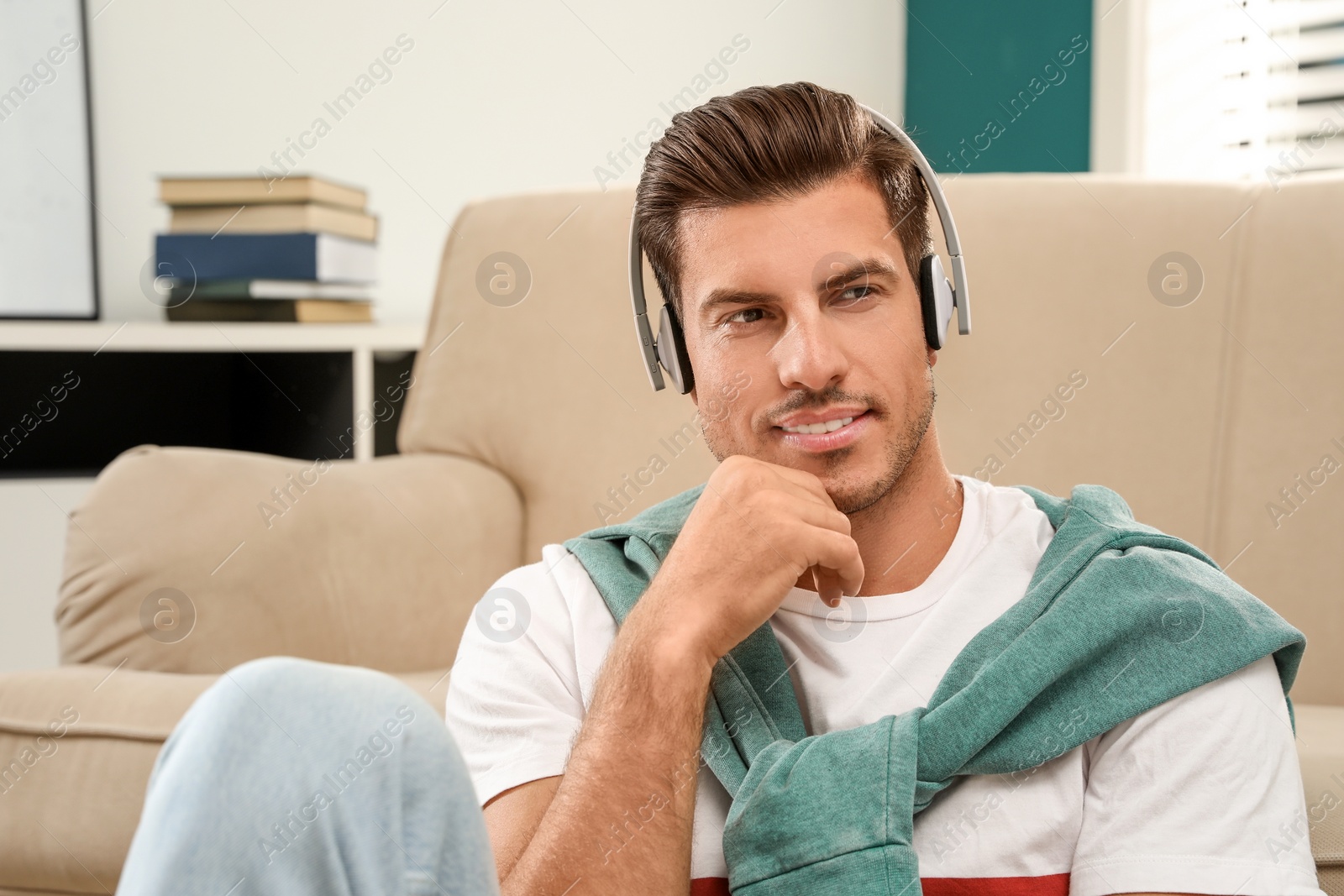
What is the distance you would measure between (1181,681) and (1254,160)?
1.77 m

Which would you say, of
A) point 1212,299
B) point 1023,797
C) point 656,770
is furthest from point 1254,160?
point 656,770

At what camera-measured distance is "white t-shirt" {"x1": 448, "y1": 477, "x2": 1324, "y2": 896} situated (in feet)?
2.56

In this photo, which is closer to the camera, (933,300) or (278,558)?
(933,300)

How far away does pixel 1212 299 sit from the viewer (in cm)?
144

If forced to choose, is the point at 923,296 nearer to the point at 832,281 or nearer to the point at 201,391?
the point at 832,281

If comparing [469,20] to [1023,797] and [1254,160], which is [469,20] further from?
[1023,797]

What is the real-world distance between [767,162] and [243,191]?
1.38 m

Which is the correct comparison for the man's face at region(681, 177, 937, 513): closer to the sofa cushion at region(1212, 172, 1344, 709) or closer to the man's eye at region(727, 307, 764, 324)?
the man's eye at region(727, 307, 764, 324)

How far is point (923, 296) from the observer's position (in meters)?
1.01

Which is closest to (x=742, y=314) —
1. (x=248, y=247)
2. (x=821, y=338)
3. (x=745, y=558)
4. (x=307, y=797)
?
(x=821, y=338)

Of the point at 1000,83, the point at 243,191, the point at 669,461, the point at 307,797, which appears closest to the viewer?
the point at 307,797

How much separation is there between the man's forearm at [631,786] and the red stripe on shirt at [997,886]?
187 mm

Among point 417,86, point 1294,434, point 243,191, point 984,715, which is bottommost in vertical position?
point 984,715

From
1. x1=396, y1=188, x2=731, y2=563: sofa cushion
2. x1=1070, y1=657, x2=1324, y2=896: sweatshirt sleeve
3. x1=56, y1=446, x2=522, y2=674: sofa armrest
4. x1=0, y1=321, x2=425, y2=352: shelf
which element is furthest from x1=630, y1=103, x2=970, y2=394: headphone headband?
x1=0, y1=321, x2=425, y2=352: shelf
